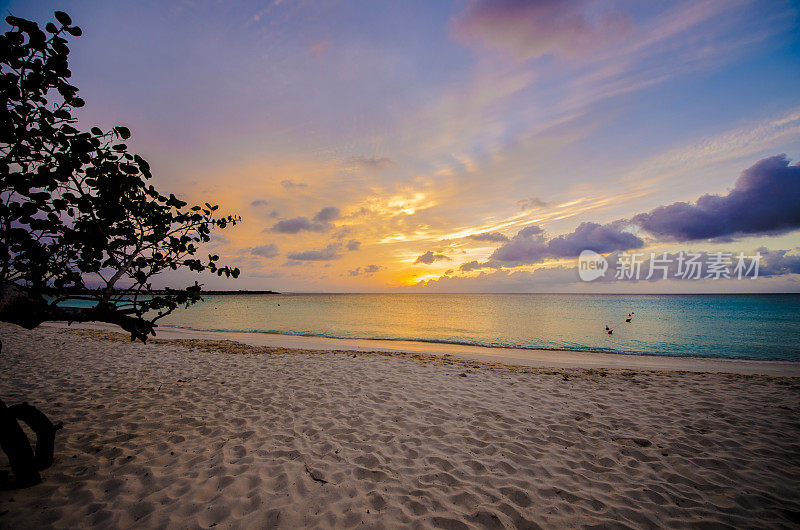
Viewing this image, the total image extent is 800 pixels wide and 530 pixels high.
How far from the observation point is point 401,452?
5461mm

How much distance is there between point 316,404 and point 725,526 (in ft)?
24.3

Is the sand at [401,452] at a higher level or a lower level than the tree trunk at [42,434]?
lower

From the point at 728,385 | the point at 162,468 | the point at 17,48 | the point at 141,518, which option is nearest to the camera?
the point at 17,48

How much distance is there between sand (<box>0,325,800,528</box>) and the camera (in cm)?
399

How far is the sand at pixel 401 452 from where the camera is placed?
3990 millimetres

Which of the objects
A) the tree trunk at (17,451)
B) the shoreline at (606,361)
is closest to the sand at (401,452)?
the tree trunk at (17,451)

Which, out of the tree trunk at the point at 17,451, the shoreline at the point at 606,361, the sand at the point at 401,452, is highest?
the tree trunk at the point at 17,451

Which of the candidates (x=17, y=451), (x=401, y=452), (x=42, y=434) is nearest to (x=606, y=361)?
(x=401, y=452)

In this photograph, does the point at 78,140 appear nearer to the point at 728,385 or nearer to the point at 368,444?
the point at 368,444

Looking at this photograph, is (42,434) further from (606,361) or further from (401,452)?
(606,361)

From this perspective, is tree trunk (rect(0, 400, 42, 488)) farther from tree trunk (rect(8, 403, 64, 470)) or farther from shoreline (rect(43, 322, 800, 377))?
shoreline (rect(43, 322, 800, 377))

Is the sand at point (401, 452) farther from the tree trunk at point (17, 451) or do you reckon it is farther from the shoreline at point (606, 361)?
the shoreline at point (606, 361)

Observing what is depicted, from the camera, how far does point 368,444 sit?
572 cm

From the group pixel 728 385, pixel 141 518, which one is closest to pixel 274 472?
pixel 141 518
